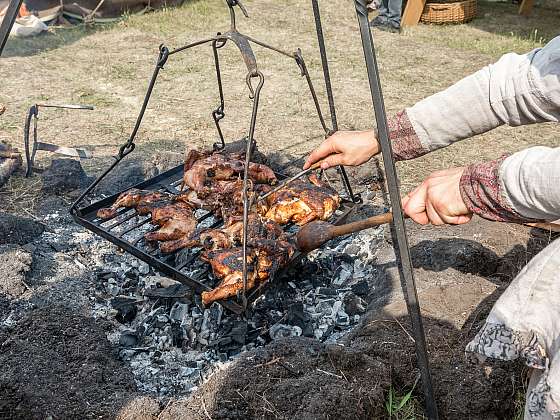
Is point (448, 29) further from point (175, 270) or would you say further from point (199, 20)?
point (175, 270)

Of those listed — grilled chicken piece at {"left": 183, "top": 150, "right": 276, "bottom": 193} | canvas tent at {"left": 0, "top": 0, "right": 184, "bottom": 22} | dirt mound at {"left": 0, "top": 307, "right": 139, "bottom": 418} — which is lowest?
canvas tent at {"left": 0, "top": 0, "right": 184, "bottom": 22}

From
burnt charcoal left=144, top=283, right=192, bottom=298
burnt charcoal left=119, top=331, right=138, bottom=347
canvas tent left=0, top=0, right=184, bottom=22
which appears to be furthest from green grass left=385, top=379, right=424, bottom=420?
canvas tent left=0, top=0, right=184, bottom=22

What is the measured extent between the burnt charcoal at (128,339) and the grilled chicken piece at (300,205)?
0.99m

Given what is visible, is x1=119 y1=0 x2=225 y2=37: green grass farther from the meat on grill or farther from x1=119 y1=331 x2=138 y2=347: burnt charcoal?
x1=119 y1=331 x2=138 y2=347: burnt charcoal

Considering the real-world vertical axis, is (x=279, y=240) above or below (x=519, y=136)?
above

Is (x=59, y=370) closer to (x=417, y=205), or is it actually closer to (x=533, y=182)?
(x=417, y=205)

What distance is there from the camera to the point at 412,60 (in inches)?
313

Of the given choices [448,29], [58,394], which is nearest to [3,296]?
[58,394]

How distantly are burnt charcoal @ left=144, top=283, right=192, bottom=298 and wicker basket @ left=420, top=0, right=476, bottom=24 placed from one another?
755 centimetres

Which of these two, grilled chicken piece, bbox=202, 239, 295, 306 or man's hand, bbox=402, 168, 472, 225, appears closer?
man's hand, bbox=402, 168, 472, 225

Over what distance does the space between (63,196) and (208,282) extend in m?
Result: 1.94

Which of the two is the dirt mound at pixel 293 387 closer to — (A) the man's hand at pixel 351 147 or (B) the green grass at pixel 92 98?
(A) the man's hand at pixel 351 147

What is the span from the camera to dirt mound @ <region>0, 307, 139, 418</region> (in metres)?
2.32

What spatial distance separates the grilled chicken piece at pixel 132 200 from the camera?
10.7ft
